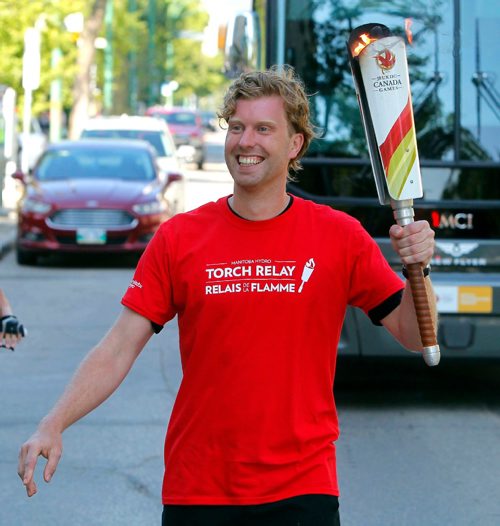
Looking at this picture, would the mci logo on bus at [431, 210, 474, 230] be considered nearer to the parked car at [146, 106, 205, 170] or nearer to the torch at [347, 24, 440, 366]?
the torch at [347, 24, 440, 366]

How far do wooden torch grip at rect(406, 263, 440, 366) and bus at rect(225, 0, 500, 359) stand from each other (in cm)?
477

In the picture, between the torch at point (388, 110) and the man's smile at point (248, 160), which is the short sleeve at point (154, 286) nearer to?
the man's smile at point (248, 160)

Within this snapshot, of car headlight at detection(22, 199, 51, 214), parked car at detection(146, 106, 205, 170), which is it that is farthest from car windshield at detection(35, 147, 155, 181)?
parked car at detection(146, 106, 205, 170)

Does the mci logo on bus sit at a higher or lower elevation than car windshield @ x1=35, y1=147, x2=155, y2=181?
higher

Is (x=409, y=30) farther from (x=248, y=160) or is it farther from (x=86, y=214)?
(x=86, y=214)

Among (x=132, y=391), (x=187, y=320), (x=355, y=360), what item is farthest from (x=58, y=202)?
(x=187, y=320)

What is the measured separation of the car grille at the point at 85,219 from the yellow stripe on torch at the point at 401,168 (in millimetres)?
14037

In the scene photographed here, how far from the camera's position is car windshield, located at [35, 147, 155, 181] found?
1877 centimetres

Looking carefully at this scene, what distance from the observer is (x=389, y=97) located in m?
3.56

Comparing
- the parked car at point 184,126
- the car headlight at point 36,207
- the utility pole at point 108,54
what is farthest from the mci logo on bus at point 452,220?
the utility pole at point 108,54

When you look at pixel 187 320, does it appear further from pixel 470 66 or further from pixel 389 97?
pixel 470 66

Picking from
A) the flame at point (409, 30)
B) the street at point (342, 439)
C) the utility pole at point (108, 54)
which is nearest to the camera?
the street at point (342, 439)

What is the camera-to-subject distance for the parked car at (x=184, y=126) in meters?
49.0

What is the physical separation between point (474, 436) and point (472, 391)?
1631 millimetres
